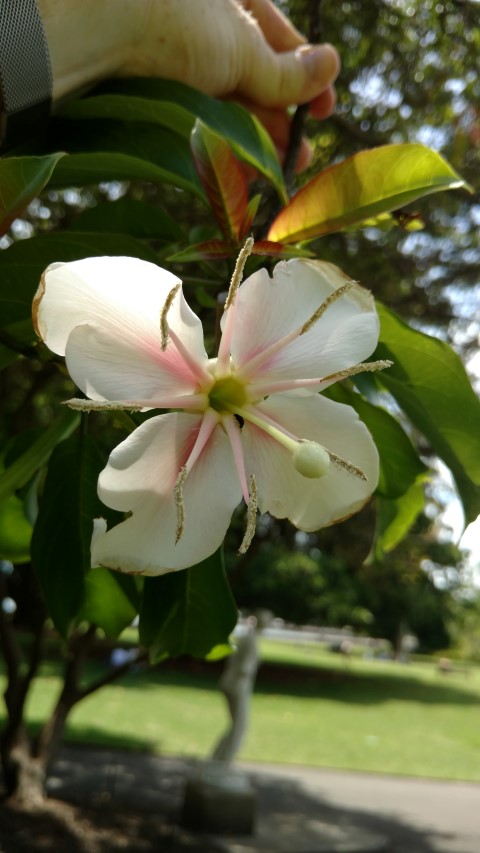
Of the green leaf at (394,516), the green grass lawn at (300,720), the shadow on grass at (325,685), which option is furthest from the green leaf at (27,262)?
the shadow on grass at (325,685)

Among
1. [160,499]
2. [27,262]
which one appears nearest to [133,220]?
[27,262]

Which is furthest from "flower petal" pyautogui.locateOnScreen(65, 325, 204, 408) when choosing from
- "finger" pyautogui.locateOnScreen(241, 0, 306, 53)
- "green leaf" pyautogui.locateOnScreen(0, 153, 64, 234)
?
"finger" pyautogui.locateOnScreen(241, 0, 306, 53)

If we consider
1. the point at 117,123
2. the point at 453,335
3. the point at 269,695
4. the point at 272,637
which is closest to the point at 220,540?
the point at 117,123

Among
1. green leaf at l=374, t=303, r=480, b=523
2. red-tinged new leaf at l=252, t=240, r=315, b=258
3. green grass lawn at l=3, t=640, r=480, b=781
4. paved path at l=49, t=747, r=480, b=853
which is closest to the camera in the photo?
red-tinged new leaf at l=252, t=240, r=315, b=258

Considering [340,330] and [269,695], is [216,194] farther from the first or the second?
[269,695]

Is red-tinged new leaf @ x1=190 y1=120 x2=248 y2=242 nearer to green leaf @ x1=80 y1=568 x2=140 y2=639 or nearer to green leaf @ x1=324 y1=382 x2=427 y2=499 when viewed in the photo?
green leaf @ x1=324 y1=382 x2=427 y2=499

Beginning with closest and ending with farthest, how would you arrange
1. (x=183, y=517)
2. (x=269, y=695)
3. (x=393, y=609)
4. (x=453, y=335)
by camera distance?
(x=183, y=517) → (x=453, y=335) → (x=269, y=695) → (x=393, y=609)
